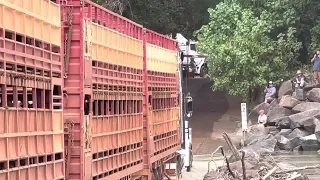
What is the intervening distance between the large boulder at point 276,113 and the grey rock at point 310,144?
117 inches

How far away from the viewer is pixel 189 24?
39094mm

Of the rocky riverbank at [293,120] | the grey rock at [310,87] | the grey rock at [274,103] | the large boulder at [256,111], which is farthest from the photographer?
the large boulder at [256,111]

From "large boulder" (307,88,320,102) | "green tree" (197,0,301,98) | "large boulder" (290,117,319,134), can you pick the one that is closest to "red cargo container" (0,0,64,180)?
"large boulder" (290,117,319,134)

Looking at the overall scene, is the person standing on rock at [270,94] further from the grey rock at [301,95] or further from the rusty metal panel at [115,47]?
the rusty metal panel at [115,47]

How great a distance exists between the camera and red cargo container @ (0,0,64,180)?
5.57 m

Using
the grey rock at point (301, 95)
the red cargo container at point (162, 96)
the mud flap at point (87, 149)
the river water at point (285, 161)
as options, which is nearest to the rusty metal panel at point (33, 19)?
the mud flap at point (87, 149)

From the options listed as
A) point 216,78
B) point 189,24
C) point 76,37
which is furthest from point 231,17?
point 76,37

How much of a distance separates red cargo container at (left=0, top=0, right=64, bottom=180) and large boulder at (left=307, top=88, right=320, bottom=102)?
24078 mm

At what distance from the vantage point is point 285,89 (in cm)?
3247

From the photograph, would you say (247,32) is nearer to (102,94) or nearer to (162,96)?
(162,96)

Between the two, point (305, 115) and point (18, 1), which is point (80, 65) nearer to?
point (18, 1)

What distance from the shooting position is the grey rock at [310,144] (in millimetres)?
25941

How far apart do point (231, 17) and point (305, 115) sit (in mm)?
7869

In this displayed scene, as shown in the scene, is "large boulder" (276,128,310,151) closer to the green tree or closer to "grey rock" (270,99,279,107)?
"grey rock" (270,99,279,107)
